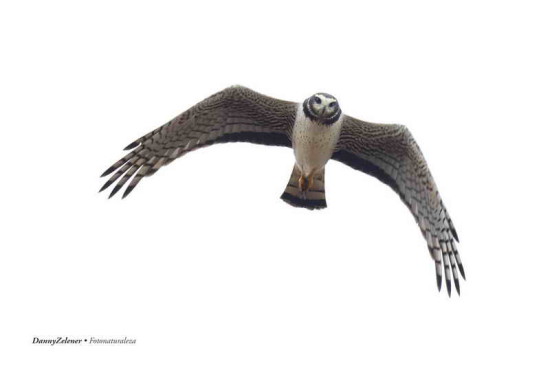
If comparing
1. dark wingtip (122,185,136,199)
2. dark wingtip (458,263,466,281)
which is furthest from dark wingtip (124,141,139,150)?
dark wingtip (458,263,466,281)

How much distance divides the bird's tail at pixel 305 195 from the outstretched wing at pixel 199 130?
0.67 metres

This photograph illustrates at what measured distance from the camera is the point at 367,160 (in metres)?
11.8

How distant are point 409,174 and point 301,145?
127 cm

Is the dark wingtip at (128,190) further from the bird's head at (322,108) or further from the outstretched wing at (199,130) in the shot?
the bird's head at (322,108)

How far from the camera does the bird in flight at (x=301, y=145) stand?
1145 centimetres

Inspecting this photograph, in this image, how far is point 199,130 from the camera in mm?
11578

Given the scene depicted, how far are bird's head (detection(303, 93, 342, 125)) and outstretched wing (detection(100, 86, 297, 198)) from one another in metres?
0.43

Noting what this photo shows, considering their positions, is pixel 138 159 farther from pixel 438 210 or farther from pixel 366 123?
pixel 438 210

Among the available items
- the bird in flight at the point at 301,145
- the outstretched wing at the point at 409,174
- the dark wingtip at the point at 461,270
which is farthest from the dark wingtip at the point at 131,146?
the dark wingtip at the point at 461,270

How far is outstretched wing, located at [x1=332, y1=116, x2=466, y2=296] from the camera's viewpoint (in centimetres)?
1149

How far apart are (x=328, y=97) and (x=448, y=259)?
224 centimetres

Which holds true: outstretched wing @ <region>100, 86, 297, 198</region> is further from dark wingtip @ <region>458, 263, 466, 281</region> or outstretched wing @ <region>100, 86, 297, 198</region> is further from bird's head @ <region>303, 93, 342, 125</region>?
dark wingtip @ <region>458, 263, 466, 281</region>

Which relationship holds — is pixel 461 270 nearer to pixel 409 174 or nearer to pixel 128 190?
pixel 409 174

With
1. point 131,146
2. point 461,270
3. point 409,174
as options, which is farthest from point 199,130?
point 461,270
